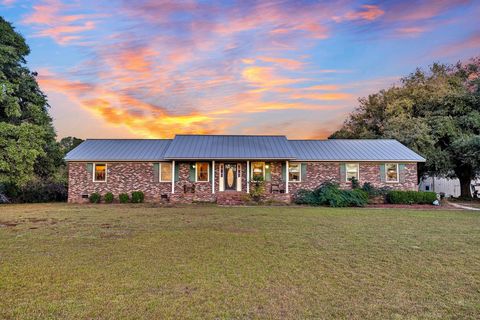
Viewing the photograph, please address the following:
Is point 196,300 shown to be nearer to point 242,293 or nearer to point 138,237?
point 242,293

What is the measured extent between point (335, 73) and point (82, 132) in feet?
60.9

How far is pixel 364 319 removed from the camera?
345 cm

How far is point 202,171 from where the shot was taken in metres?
19.8

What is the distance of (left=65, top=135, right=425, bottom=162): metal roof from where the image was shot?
19406 mm

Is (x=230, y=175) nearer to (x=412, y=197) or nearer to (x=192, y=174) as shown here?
(x=192, y=174)

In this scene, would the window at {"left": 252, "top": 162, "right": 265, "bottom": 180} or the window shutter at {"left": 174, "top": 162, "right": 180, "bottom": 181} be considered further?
the window at {"left": 252, "top": 162, "right": 265, "bottom": 180}

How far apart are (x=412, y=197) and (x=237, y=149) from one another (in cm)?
1070

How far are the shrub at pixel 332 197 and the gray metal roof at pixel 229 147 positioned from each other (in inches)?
95.1

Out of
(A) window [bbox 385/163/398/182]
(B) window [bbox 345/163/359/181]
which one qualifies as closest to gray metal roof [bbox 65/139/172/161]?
(B) window [bbox 345/163/359/181]

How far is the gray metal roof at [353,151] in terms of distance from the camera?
19891 millimetres

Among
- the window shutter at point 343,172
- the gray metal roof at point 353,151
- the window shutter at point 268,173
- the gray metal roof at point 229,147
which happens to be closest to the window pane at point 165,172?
the gray metal roof at point 229,147

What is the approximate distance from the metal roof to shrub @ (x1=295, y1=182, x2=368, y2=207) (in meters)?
2.14

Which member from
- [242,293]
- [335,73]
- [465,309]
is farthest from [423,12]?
[242,293]

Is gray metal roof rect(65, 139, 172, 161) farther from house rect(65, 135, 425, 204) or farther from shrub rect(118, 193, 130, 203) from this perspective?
shrub rect(118, 193, 130, 203)
